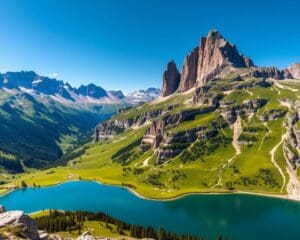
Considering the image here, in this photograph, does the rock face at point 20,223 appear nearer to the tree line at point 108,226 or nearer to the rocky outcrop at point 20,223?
the rocky outcrop at point 20,223

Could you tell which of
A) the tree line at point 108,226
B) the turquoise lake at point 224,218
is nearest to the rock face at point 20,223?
the tree line at point 108,226

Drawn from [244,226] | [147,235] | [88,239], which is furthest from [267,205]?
[88,239]

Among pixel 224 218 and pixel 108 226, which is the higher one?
pixel 108 226

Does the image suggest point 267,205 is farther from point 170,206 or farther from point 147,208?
point 147,208

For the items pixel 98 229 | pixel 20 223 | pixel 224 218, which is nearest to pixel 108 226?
pixel 98 229

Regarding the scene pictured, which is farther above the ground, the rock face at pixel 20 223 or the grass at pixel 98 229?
the rock face at pixel 20 223

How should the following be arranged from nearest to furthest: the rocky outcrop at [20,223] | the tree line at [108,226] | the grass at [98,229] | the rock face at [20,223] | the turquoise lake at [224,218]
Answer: the rocky outcrop at [20,223] → the rock face at [20,223] → the grass at [98,229] → the tree line at [108,226] → the turquoise lake at [224,218]

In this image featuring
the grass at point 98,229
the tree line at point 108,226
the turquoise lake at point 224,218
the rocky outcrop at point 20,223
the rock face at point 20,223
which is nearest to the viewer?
the rocky outcrop at point 20,223

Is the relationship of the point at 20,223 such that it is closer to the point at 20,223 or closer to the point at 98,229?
the point at 20,223

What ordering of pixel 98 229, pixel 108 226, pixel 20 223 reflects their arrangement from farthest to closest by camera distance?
A: pixel 108 226 < pixel 98 229 < pixel 20 223
